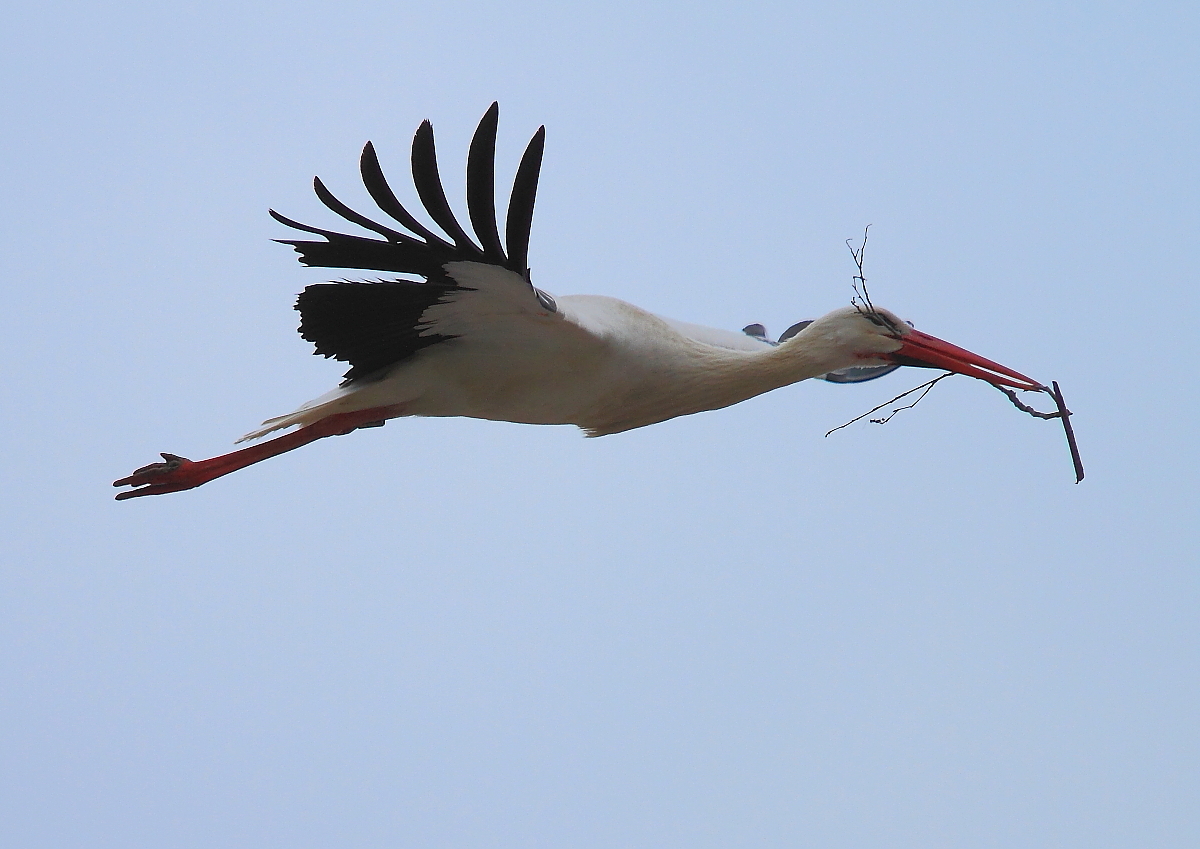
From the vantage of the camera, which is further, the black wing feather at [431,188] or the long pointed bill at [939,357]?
the long pointed bill at [939,357]

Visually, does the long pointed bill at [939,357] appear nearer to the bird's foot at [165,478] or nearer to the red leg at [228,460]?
the red leg at [228,460]

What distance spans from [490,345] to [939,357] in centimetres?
149

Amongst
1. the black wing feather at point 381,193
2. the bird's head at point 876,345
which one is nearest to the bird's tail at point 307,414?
the black wing feather at point 381,193

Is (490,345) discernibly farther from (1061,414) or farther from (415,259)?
(1061,414)

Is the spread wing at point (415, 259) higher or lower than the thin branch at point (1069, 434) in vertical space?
higher

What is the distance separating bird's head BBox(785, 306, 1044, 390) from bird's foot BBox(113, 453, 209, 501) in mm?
1896

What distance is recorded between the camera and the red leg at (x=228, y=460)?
402 centimetres

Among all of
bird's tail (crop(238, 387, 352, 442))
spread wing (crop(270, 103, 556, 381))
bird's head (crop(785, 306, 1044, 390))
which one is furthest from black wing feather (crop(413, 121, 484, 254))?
bird's head (crop(785, 306, 1044, 390))

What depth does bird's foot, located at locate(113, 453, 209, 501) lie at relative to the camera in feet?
13.2

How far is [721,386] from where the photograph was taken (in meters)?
3.98

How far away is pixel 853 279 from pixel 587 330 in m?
0.91

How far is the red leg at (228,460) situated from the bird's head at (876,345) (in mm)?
1331

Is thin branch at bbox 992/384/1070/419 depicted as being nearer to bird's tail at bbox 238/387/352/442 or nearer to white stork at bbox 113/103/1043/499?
white stork at bbox 113/103/1043/499

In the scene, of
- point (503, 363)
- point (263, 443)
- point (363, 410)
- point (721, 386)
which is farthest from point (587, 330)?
point (263, 443)
